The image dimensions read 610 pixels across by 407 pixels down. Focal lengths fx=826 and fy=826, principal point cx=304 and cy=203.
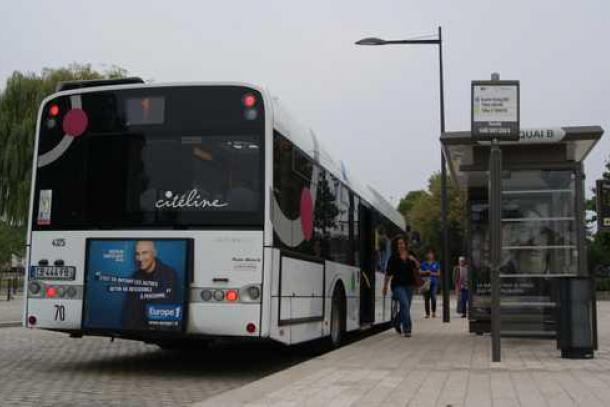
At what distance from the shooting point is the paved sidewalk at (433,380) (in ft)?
23.5

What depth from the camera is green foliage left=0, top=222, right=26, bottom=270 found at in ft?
132

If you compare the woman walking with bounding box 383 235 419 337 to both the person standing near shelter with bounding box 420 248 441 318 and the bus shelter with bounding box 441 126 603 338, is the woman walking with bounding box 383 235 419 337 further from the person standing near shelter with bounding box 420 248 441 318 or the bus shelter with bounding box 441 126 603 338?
the person standing near shelter with bounding box 420 248 441 318

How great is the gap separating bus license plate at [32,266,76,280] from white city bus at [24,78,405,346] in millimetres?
16

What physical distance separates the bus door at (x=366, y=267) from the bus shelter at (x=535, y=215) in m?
2.43

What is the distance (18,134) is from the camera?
119ft

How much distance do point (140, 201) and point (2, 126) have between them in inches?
1168

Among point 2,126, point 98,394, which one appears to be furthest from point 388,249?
point 2,126

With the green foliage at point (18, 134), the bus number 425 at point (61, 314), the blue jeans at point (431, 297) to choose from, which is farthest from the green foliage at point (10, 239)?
the bus number 425 at point (61, 314)

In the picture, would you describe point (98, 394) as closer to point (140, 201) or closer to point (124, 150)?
point (140, 201)

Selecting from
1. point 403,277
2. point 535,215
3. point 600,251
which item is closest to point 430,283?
point 403,277

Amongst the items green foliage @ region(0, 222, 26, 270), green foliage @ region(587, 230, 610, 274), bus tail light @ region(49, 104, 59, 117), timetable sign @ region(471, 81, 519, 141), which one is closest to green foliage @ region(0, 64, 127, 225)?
green foliage @ region(0, 222, 26, 270)

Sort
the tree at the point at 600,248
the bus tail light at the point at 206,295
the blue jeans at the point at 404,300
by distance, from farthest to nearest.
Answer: the tree at the point at 600,248 < the blue jeans at the point at 404,300 < the bus tail light at the point at 206,295

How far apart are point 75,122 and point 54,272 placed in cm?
186

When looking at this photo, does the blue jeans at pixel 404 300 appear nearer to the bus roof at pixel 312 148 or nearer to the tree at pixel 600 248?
the bus roof at pixel 312 148
